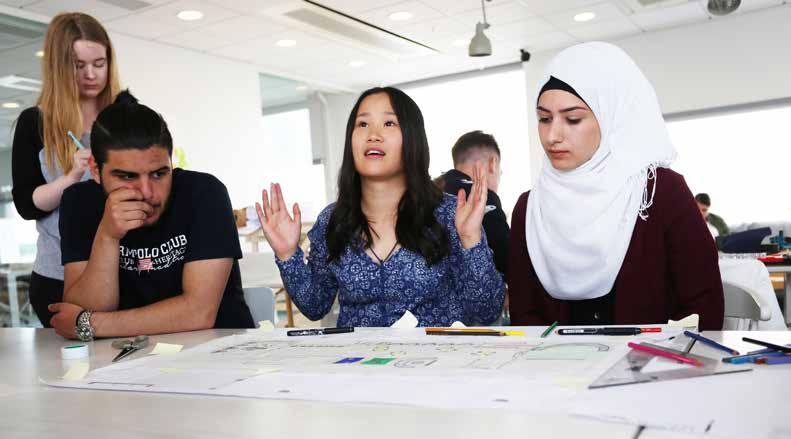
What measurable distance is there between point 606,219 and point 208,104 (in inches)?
237

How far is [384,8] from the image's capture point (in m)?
6.01

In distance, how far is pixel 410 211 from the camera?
1.74m

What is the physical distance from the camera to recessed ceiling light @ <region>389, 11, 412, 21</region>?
20.3 feet

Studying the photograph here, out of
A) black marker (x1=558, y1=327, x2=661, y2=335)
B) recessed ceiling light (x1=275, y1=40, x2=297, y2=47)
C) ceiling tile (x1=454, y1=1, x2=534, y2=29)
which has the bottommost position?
black marker (x1=558, y1=327, x2=661, y2=335)

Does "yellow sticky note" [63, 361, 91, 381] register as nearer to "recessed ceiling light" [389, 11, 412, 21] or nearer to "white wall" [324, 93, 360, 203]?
"recessed ceiling light" [389, 11, 412, 21]

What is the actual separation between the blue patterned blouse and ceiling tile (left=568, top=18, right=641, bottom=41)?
6059 millimetres

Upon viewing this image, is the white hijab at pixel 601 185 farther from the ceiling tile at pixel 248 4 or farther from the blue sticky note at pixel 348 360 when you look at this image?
the ceiling tile at pixel 248 4

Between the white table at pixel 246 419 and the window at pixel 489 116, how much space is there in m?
7.68

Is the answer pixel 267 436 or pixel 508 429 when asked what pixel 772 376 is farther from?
pixel 267 436

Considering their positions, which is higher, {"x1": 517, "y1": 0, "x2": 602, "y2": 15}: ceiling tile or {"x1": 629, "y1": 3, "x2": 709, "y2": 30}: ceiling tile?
{"x1": 629, "y1": 3, "x2": 709, "y2": 30}: ceiling tile

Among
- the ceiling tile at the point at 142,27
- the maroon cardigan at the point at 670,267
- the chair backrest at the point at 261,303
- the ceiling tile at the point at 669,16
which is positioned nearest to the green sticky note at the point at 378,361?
the maroon cardigan at the point at 670,267

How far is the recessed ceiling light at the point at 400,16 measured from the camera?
20.3ft

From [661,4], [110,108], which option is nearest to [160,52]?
[661,4]

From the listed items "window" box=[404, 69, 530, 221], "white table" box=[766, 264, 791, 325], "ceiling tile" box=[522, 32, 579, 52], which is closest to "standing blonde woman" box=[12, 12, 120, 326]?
"white table" box=[766, 264, 791, 325]
